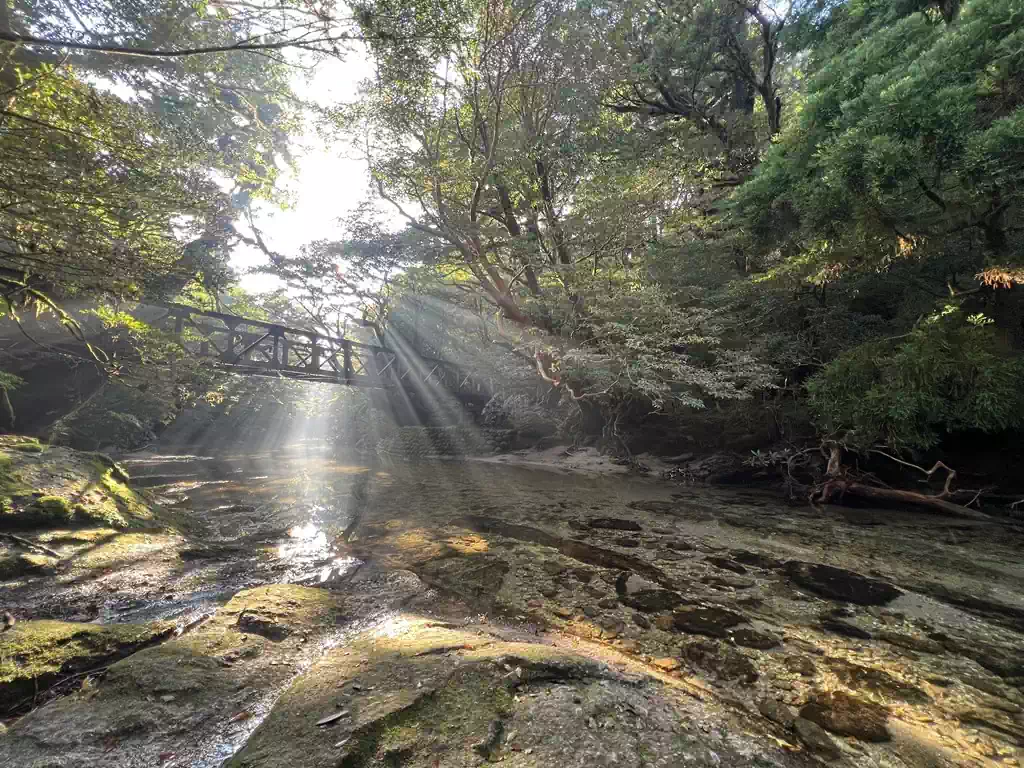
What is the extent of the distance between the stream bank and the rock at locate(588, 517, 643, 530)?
88 millimetres

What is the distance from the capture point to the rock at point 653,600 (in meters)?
4.12

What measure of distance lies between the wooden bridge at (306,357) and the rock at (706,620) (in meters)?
16.8

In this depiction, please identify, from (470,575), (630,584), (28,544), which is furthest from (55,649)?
(630,584)

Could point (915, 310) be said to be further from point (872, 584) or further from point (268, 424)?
point (268, 424)

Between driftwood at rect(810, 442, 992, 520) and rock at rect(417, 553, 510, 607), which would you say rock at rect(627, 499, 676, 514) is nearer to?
driftwood at rect(810, 442, 992, 520)

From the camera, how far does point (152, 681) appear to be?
238 centimetres

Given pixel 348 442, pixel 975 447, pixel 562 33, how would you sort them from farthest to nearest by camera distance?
pixel 348 442
pixel 562 33
pixel 975 447

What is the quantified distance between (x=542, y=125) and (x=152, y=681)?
13.6 m

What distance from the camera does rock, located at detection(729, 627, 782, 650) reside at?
3.37 metres

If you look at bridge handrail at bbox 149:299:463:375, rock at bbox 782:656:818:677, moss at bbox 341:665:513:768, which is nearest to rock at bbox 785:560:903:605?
rock at bbox 782:656:818:677

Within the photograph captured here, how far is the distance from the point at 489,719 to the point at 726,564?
4532 mm

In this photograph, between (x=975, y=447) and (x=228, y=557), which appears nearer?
(x=228, y=557)

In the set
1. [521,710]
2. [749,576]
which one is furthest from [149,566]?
[749,576]

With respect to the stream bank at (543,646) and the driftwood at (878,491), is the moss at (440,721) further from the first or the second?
the driftwood at (878,491)
